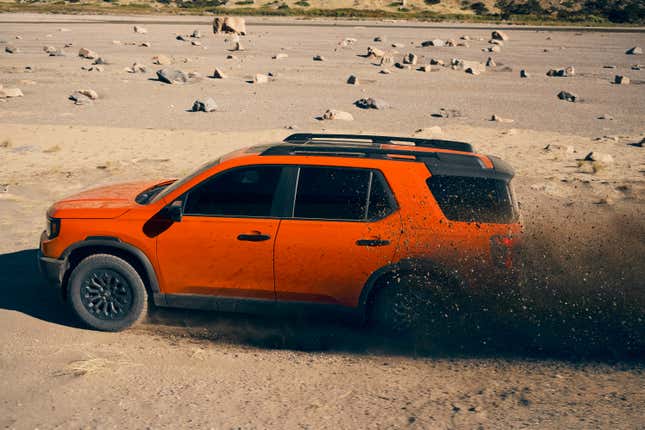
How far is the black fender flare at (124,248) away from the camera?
6.88 meters

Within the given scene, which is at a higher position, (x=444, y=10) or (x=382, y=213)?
(x=444, y=10)

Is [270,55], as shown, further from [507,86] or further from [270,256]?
[270,256]

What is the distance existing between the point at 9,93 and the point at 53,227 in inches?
721

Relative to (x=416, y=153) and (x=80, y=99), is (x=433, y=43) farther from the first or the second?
Answer: (x=416, y=153)

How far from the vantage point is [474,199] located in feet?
21.1

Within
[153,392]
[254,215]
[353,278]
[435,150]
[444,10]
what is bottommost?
[153,392]

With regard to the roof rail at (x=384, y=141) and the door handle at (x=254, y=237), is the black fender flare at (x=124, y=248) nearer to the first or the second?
the door handle at (x=254, y=237)

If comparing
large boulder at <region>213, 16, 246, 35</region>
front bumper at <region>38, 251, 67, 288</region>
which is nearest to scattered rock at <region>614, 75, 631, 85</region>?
large boulder at <region>213, 16, 246, 35</region>

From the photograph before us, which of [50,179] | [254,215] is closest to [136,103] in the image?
[50,179]

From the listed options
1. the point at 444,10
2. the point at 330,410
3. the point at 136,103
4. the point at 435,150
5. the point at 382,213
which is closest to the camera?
the point at 330,410

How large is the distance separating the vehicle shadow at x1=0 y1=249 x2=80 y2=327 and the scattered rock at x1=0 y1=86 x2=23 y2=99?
613 inches

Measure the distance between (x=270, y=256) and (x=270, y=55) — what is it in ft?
101

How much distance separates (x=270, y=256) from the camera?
665 cm

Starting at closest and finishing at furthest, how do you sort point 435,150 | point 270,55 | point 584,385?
point 584,385 → point 435,150 → point 270,55
